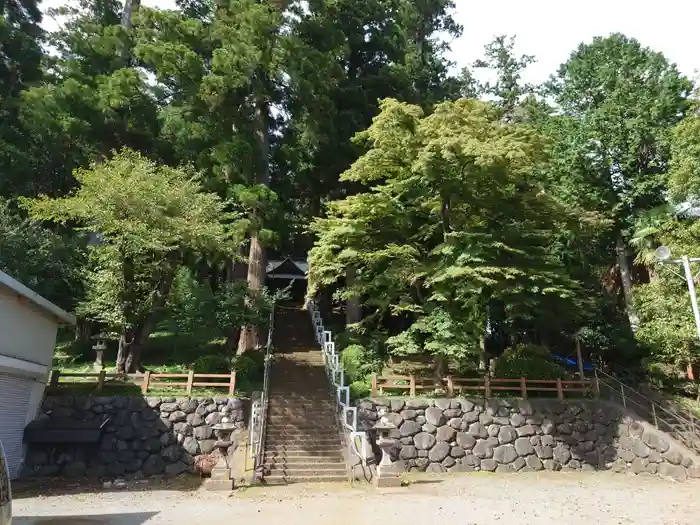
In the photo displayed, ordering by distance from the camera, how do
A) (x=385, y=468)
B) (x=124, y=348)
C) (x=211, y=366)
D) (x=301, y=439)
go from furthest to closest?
(x=211, y=366), (x=124, y=348), (x=301, y=439), (x=385, y=468)

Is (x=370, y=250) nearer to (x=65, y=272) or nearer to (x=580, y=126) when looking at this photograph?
(x=65, y=272)

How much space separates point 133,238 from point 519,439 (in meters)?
11.8

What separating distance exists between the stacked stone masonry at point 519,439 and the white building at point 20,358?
810 cm

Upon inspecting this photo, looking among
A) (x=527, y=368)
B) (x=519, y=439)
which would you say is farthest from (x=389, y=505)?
(x=527, y=368)

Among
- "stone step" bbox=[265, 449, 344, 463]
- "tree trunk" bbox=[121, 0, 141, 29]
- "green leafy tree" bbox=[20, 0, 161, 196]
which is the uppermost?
"tree trunk" bbox=[121, 0, 141, 29]

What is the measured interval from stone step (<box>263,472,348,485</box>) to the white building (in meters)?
5.78

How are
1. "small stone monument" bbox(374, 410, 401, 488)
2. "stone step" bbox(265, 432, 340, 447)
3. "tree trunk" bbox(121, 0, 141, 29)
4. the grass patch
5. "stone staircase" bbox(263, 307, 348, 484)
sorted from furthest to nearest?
Answer: "tree trunk" bbox(121, 0, 141, 29) < the grass patch < "stone step" bbox(265, 432, 340, 447) < "stone staircase" bbox(263, 307, 348, 484) < "small stone monument" bbox(374, 410, 401, 488)

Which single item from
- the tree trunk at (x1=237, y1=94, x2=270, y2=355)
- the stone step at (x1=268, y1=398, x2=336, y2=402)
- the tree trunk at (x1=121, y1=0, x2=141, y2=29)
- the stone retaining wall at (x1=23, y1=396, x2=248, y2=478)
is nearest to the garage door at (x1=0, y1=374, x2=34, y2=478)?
the stone retaining wall at (x1=23, y1=396, x2=248, y2=478)

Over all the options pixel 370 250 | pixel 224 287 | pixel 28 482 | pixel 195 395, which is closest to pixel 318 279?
pixel 370 250

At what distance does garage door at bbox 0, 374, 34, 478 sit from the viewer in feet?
34.5

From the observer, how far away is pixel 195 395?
12.9 meters

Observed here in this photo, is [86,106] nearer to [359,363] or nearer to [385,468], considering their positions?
[359,363]

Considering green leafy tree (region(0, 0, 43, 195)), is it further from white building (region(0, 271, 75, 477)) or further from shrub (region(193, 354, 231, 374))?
shrub (region(193, 354, 231, 374))

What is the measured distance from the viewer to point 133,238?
12.9m
